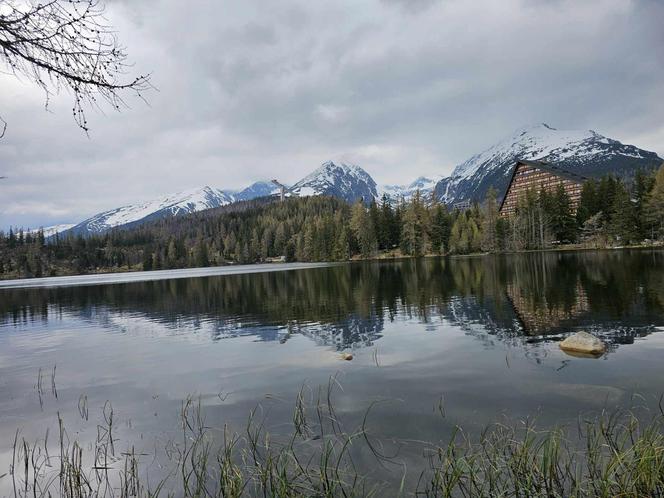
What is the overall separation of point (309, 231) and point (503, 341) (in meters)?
153

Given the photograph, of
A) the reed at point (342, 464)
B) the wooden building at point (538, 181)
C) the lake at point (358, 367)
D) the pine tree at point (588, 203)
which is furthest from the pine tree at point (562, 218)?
the reed at point (342, 464)

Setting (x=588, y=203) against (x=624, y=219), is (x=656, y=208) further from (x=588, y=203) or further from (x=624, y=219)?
(x=588, y=203)

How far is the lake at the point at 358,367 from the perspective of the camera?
10.9 meters

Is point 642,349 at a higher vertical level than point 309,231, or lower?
lower

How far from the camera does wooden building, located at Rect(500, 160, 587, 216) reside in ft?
416

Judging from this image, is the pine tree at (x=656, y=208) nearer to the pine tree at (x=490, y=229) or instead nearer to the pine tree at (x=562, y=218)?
the pine tree at (x=562, y=218)

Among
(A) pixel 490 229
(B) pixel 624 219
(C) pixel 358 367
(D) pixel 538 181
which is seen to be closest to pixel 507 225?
(A) pixel 490 229

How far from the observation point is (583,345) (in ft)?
52.1

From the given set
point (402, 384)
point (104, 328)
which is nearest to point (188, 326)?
point (104, 328)

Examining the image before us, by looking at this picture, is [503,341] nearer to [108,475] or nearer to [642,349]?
[642,349]

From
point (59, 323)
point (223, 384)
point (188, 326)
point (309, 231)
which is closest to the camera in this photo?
point (223, 384)

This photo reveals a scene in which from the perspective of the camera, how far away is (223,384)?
15.0 metres

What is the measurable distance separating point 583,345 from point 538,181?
453ft

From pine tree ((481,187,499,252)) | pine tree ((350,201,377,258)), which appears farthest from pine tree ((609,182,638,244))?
A: pine tree ((350,201,377,258))
